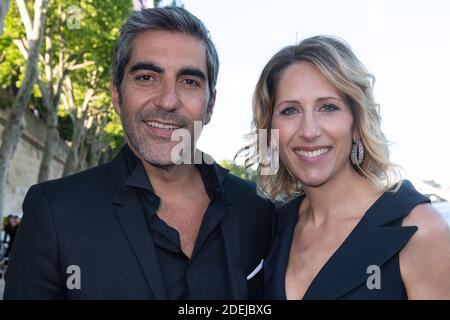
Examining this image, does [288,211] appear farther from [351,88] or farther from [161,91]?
[161,91]

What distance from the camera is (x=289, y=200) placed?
13.2 ft

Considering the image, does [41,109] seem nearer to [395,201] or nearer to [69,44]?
[69,44]

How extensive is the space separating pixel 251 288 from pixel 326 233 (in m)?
0.53

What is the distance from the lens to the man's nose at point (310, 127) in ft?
10.7

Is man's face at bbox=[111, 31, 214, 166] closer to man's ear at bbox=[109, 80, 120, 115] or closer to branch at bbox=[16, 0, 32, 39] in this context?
man's ear at bbox=[109, 80, 120, 115]

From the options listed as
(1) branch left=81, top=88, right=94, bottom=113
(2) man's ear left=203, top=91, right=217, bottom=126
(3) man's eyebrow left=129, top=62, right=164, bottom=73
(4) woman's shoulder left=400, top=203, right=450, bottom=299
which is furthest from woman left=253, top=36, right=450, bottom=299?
(1) branch left=81, top=88, right=94, bottom=113

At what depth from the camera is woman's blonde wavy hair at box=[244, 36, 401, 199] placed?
3342 mm

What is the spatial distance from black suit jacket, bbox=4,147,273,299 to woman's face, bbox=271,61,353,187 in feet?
2.00

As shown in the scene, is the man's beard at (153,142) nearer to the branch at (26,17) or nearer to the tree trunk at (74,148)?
the branch at (26,17)

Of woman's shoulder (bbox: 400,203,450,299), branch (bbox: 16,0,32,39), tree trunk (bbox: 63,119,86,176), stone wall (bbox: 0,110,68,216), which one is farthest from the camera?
stone wall (bbox: 0,110,68,216)

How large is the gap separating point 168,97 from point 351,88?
1.02 meters

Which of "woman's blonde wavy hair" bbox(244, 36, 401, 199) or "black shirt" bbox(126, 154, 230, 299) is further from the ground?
"woman's blonde wavy hair" bbox(244, 36, 401, 199)
